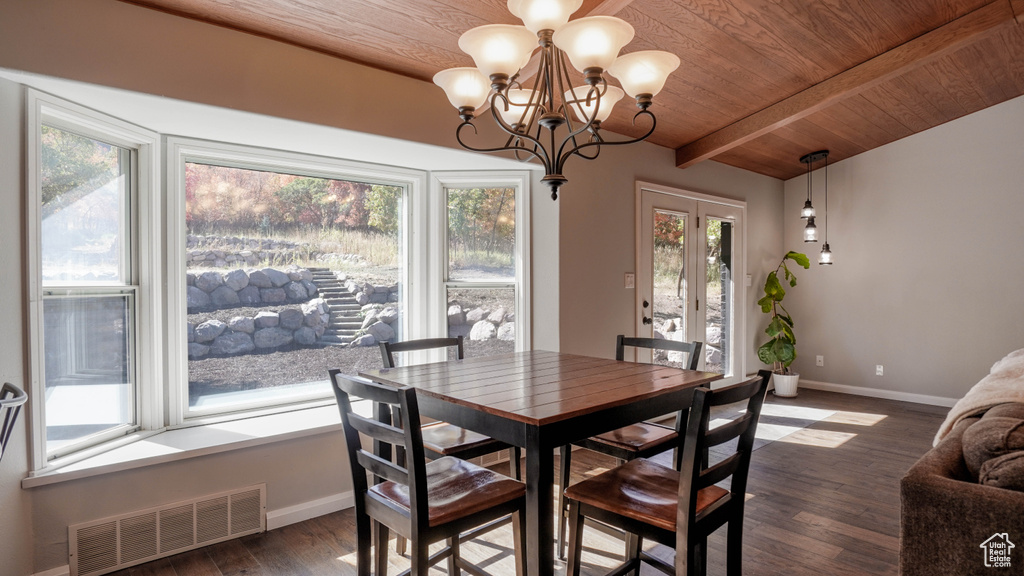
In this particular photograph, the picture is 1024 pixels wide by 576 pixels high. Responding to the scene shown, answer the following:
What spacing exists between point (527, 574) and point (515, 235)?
2499 millimetres

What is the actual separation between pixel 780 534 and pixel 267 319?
297 centimetres

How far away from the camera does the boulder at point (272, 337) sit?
312cm

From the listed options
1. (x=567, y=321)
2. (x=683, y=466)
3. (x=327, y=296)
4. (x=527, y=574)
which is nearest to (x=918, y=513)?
(x=683, y=466)

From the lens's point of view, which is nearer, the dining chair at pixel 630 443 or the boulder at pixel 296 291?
the dining chair at pixel 630 443

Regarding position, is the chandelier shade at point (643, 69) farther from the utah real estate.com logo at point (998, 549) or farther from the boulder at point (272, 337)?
the boulder at point (272, 337)

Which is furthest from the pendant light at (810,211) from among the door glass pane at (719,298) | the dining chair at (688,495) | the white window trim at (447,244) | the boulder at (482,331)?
the dining chair at (688,495)

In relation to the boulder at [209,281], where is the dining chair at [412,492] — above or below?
below

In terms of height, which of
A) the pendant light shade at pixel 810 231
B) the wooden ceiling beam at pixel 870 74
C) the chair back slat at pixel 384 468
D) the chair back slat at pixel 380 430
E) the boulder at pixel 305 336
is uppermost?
the wooden ceiling beam at pixel 870 74

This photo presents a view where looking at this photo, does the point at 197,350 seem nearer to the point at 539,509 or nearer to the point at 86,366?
the point at 86,366

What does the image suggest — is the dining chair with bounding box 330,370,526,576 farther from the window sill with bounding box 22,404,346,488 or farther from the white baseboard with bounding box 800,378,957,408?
the white baseboard with bounding box 800,378,957,408

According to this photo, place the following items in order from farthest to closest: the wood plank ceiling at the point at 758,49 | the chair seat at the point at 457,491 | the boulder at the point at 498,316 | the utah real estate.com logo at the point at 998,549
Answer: the boulder at the point at 498,316 < the wood plank ceiling at the point at 758,49 < the chair seat at the point at 457,491 < the utah real estate.com logo at the point at 998,549

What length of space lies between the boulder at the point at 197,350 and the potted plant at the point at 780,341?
Answer: 510 centimetres

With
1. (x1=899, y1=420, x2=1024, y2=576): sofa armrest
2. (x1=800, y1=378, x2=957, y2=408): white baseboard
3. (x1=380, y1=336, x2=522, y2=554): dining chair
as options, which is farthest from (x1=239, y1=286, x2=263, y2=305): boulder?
(x1=800, y1=378, x2=957, y2=408): white baseboard

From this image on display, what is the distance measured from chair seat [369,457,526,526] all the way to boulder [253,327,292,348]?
5.39ft
